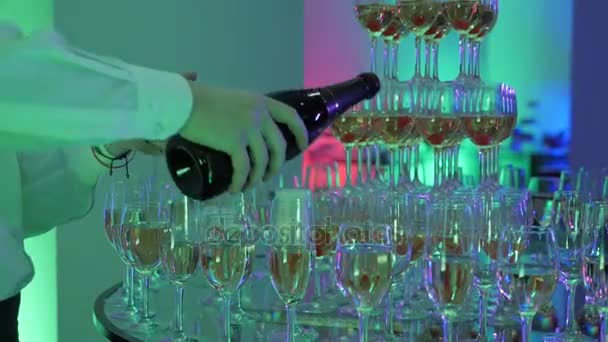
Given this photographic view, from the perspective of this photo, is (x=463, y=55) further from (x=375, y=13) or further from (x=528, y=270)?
(x=528, y=270)

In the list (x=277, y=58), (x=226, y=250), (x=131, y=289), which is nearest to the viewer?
(x=226, y=250)

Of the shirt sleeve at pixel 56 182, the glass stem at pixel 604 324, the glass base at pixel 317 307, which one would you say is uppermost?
the shirt sleeve at pixel 56 182

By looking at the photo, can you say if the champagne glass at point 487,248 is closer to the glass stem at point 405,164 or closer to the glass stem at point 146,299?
the glass stem at point 405,164

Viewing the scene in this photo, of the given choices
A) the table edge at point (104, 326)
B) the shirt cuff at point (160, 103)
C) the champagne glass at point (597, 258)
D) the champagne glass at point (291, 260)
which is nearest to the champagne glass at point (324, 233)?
the champagne glass at point (291, 260)

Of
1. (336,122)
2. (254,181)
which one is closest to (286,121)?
(254,181)

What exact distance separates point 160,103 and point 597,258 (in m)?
0.76

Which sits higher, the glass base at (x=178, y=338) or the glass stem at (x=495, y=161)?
the glass stem at (x=495, y=161)

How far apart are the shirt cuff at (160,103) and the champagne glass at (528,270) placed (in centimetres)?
55

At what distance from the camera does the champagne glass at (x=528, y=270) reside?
1.26 m

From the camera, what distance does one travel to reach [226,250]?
1.37 metres

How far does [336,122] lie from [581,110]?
375 cm

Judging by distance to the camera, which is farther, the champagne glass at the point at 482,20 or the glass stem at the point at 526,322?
the champagne glass at the point at 482,20

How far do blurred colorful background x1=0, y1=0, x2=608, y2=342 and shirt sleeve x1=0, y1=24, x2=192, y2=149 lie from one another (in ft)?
7.00

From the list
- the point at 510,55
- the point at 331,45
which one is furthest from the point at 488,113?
the point at 510,55
